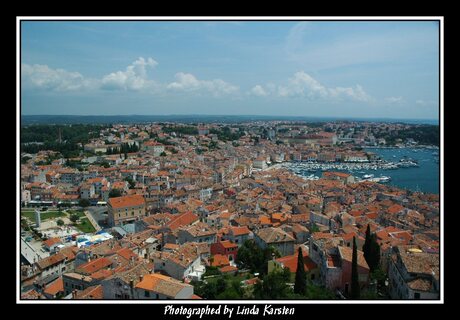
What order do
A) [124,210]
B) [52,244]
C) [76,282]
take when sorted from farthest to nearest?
[124,210]
[52,244]
[76,282]

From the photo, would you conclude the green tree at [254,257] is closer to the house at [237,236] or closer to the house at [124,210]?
the house at [237,236]

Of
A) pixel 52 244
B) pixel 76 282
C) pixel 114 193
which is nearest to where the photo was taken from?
pixel 76 282

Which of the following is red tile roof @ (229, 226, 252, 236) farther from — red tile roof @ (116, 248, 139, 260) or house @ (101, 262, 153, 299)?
house @ (101, 262, 153, 299)

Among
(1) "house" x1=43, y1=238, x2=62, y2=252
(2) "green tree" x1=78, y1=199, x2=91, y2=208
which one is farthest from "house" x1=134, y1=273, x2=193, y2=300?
(2) "green tree" x1=78, y1=199, x2=91, y2=208

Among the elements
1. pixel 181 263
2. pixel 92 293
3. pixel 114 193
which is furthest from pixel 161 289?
pixel 114 193

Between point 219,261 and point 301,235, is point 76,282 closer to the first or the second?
point 219,261

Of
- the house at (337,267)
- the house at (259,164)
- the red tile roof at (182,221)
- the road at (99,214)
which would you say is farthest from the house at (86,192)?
the house at (259,164)
